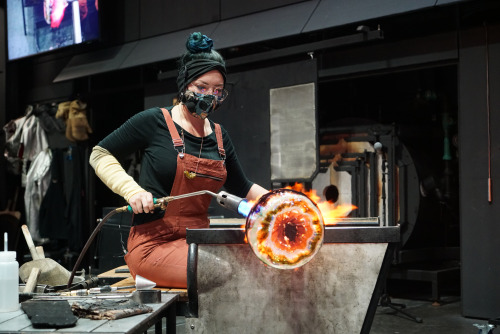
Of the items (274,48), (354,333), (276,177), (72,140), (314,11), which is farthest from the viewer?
(72,140)

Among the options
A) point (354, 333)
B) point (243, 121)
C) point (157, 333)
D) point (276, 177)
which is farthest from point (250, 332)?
point (243, 121)

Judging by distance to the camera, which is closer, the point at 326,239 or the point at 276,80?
the point at 326,239

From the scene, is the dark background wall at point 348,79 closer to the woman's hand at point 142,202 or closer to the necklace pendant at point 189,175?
the necklace pendant at point 189,175

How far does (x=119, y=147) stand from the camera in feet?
9.02

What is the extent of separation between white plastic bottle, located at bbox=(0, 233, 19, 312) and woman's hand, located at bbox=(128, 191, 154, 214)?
56 cm

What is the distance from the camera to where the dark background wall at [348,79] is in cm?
537

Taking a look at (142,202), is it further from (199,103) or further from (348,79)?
(348,79)

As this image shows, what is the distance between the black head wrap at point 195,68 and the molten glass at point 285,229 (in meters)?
0.90

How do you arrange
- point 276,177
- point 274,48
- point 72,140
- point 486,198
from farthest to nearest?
1. point 72,140
2. point 274,48
3. point 276,177
4. point 486,198

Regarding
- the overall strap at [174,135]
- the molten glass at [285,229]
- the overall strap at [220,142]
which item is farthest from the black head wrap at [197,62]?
the molten glass at [285,229]

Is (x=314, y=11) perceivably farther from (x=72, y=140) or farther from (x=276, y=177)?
(x=72, y=140)

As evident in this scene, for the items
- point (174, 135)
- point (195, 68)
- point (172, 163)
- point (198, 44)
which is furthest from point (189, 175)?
point (198, 44)

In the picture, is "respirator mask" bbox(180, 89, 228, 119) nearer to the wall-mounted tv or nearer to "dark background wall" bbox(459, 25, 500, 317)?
"dark background wall" bbox(459, 25, 500, 317)

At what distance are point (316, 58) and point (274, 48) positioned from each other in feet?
2.87
